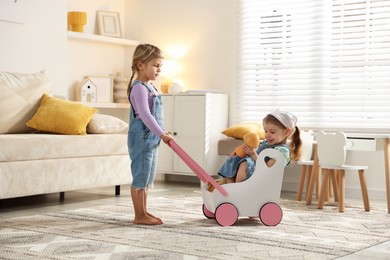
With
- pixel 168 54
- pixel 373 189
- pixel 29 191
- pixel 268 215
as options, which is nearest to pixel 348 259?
pixel 268 215

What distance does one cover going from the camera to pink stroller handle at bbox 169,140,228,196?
342cm

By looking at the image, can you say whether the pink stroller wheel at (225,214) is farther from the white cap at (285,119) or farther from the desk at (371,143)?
the desk at (371,143)

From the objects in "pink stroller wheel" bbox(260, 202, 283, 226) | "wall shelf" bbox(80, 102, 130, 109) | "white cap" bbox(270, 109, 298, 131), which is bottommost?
"pink stroller wheel" bbox(260, 202, 283, 226)

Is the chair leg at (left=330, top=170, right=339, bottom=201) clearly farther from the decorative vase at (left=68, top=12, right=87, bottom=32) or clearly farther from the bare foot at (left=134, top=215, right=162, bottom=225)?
the decorative vase at (left=68, top=12, right=87, bottom=32)

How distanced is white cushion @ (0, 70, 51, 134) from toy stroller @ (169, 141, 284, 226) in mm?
1781

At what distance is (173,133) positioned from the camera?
239 inches

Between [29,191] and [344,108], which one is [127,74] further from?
[29,191]

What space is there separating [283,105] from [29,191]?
253 cm

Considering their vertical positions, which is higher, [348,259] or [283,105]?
[283,105]

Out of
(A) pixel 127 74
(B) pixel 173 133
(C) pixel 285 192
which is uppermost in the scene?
(A) pixel 127 74

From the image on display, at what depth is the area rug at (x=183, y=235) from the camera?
9.36 ft

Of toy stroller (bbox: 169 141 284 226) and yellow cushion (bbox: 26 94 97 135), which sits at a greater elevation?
yellow cushion (bbox: 26 94 97 135)

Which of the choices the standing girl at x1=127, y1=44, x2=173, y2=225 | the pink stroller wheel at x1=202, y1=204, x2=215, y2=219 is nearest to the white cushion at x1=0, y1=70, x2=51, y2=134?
the standing girl at x1=127, y1=44, x2=173, y2=225

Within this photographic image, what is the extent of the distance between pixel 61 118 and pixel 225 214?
1668 millimetres
